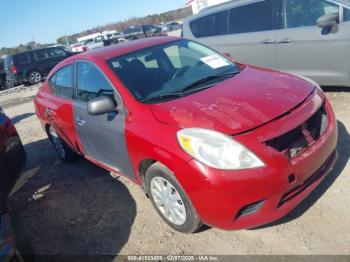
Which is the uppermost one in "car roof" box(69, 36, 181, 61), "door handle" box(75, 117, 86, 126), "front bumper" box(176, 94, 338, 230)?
"car roof" box(69, 36, 181, 61)

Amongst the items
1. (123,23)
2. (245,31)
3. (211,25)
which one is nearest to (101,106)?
(245,31)

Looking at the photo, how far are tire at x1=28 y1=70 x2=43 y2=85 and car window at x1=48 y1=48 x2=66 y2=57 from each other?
1.24m

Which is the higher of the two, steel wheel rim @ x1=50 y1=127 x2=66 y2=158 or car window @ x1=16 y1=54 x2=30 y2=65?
car window @ x1=16 y1=54 x2=30 y2=65

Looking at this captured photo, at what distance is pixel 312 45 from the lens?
220 inches

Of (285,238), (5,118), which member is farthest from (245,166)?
(5,118)

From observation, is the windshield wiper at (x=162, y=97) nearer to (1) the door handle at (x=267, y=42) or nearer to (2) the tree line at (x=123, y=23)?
(1) the door handle at (x=267, y=42)

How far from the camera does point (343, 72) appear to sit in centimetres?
540

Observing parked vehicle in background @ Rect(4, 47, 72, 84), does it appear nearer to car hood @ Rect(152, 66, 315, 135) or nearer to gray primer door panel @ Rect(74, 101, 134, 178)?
gray primer door panel @ Rect(74, 101, 134, 178)

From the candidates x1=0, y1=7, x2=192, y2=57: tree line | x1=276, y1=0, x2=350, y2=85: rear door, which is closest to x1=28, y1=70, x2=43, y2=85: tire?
x1=276, y1=0, x2=350, y2=85: rear door

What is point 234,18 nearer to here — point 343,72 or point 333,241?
point 343,72

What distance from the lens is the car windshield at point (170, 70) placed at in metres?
3.54

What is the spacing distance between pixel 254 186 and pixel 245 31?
4556 mm

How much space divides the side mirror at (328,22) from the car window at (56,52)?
17088mm

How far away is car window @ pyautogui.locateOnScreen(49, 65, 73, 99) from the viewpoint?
4562 mm
